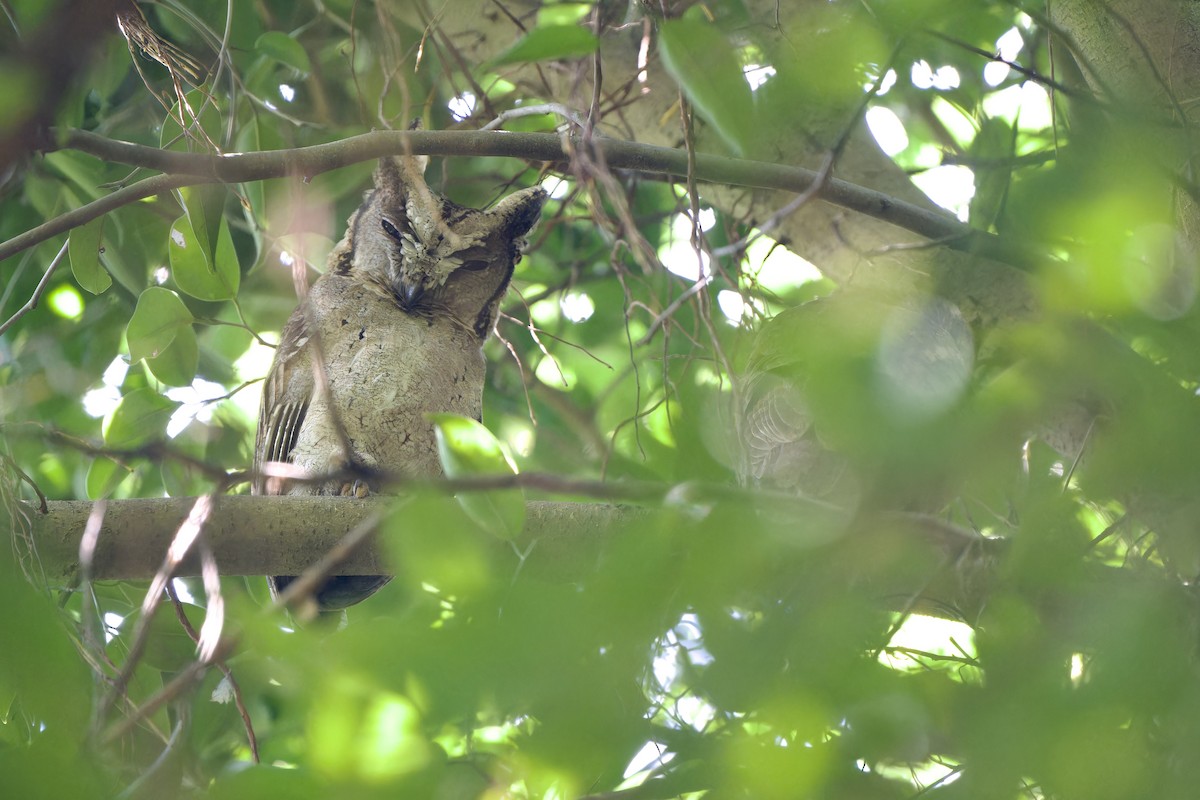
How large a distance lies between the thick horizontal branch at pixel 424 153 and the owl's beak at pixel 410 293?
803 mm

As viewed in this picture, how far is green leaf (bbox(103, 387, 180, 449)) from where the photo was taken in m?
1.70

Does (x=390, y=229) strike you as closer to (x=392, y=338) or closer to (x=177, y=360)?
(x=392, y=338)

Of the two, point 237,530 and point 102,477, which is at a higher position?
point 237,530

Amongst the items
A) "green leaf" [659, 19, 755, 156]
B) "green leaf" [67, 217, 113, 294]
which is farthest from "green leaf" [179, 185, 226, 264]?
"green leaf" [659, 19, 755, 156]

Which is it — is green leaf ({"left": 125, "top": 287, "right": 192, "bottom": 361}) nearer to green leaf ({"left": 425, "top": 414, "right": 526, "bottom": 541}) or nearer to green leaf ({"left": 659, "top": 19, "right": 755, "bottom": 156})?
green leaf ({"left": 425, "top": 414, "right": 526, "bottom": 541})

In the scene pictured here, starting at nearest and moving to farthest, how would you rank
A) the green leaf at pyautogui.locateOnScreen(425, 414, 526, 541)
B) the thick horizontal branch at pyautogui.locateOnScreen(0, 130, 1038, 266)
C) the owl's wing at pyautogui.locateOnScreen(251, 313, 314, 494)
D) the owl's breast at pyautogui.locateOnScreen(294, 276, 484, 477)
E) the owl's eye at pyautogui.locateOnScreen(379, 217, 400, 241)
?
the green leaf at pyautogui.locateOnScreen(425, 414, 526, 541) < the thick horizontal branch at pyautogui.locateOnScreen(0, 130, 1038, 266) < the owl's breast at pyautogui.locateOnScreen(294, 276, 484, 477) < the owl's wing at pyautogui.locateOnScreen(251, 313, 314, 494) < the owl's eye at pyautogui.locateOnScreen(379, 217, 400, 241)

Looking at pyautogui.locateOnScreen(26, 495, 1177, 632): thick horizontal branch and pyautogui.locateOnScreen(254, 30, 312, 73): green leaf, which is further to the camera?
pyautogui.locateOnScreen(254, 30, 312, 73): green leaf

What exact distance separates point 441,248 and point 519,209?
189mm

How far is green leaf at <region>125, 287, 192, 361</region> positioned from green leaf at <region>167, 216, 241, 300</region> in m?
0.07

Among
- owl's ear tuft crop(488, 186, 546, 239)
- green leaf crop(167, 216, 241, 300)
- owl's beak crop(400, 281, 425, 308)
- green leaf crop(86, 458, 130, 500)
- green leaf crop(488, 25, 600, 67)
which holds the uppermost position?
green leaf crop(488, 25, 600, 67)

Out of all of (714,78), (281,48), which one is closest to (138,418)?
(281,48)

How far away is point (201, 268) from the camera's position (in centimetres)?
151

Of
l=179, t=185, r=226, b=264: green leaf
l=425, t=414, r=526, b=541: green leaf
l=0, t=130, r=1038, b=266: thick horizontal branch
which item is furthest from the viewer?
l=179, t=185, r=226, b=264: green leaf

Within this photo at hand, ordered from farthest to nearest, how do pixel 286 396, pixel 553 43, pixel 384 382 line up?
pixel 286 396, pixel 384 382, pixel 553 43
